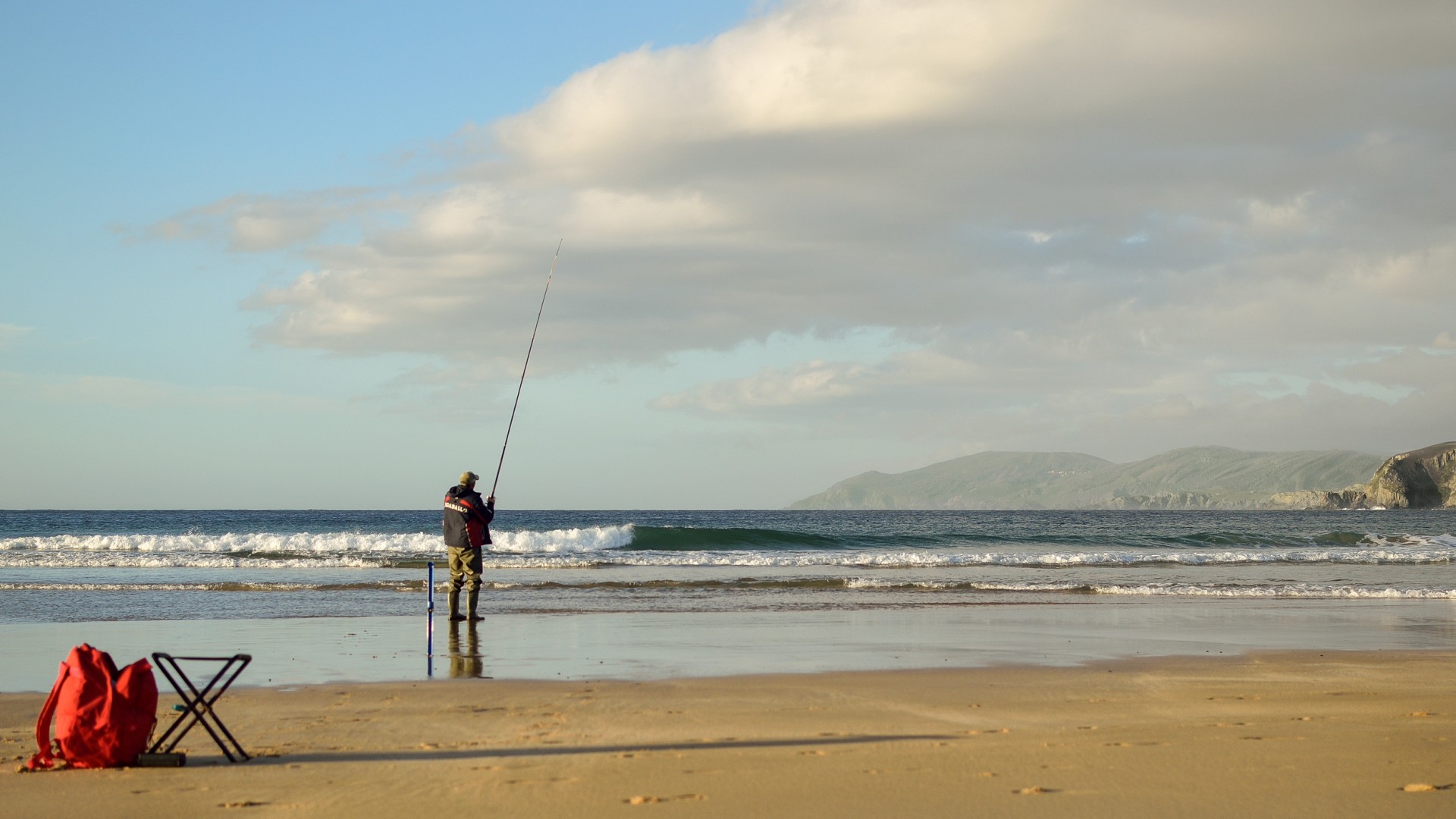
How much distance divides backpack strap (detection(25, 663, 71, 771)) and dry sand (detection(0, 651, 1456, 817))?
9cm

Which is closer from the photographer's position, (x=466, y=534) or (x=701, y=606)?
(x=466, y=534)

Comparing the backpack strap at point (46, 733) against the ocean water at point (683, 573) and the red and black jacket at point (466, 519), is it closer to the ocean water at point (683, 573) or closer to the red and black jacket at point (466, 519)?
the red and black jacket at point (466, 519)

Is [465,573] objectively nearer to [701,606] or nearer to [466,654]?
[466,654]

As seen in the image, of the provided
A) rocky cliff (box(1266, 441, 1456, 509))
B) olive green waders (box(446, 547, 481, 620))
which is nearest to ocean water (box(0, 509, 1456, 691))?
olive green waders (box(446, 547, 481, 620))

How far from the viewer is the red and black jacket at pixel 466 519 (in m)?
13.3

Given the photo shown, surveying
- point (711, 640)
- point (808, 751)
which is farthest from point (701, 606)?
point (808, 751)

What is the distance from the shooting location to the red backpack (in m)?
5.84

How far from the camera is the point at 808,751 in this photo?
21.3 feet

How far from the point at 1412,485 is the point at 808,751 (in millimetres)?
163739

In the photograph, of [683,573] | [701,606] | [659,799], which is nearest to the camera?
[659,799]

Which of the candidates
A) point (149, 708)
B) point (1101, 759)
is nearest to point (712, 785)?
point (1101, 759)

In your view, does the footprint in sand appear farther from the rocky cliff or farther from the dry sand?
the rocky cliff

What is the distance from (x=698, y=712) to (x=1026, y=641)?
5.93 m

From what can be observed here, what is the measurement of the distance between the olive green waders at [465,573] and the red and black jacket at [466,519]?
0.11 m
